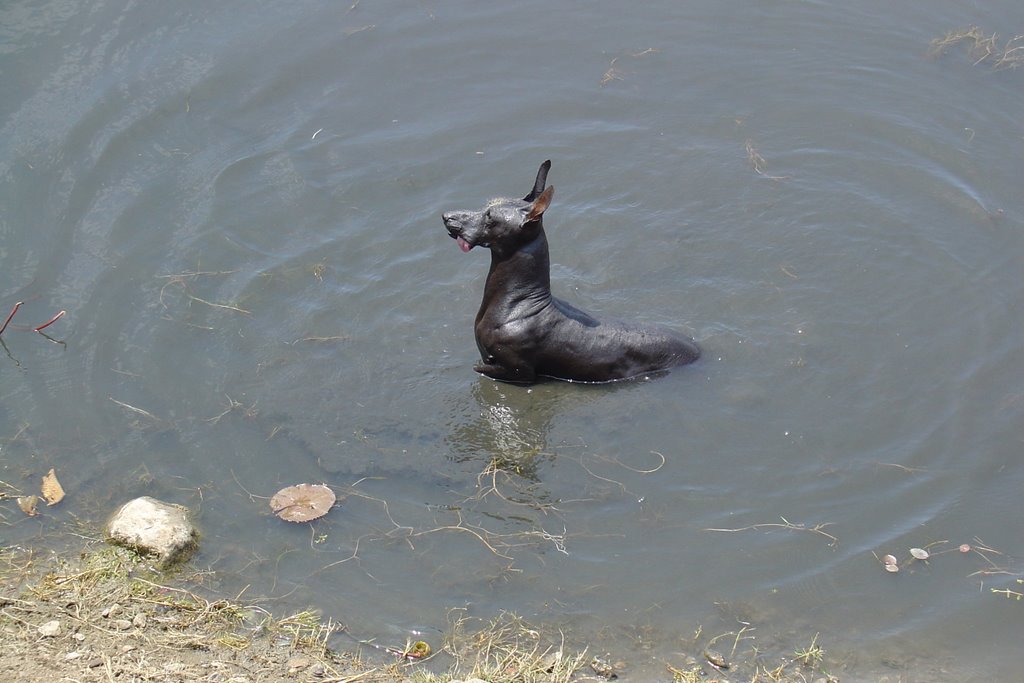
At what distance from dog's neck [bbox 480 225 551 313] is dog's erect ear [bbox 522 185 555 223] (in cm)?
37

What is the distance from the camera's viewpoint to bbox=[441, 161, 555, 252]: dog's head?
843cm

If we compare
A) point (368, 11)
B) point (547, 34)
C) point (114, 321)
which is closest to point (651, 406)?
point (114, 321)

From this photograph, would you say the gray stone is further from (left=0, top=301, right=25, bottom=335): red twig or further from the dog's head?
the dog's head

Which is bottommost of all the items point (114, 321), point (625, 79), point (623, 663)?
point (623, 663)

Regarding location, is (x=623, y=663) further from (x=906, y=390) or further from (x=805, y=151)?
(x=805, y=151)

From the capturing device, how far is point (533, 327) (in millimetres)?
8891

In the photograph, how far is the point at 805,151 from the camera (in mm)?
12008

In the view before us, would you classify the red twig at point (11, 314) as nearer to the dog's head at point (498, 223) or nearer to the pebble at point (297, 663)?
the dog's head at point (498, 223)

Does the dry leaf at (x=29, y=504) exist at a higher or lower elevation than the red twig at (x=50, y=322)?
lower

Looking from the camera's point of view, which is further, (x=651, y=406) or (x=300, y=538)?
(x=651, y=406)

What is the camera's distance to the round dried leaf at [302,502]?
784 cm

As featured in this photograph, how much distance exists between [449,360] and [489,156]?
3199mm

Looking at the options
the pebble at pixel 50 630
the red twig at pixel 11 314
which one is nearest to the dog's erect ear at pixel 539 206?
the pebble at pixel 50 630

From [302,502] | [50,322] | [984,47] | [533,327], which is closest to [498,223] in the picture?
[533,327]
